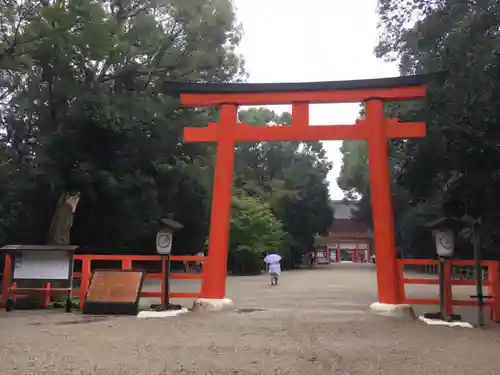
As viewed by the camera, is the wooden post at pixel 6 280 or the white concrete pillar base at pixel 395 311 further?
the wooden post at pixel 6 280

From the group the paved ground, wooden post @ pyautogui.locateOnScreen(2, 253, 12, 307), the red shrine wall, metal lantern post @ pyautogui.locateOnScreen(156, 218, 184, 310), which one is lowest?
the paved ground

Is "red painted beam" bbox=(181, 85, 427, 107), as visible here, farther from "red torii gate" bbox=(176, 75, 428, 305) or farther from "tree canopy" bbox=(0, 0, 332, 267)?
"tree canopy" bbox=(0, 0, 332, 267)

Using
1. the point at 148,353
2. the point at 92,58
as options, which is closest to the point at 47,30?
the point at 92,58

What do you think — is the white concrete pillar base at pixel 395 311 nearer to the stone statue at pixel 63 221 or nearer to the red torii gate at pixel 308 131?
the red torii gate at pixel 308 131

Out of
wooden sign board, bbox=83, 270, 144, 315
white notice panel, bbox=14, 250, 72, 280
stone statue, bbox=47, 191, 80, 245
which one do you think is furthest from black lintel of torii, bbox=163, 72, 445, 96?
stone statue, bbox=47, 191, 80, 245

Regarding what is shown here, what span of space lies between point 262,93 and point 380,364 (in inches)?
278

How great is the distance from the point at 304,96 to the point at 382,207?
Answer: 294 centimetres

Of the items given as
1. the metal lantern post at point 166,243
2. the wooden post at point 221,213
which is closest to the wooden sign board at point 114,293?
the metal lantern post at point 166,243

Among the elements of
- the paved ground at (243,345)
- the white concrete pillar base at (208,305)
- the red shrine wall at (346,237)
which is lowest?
the paved ground at (243,345)

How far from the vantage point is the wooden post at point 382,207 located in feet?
34.6

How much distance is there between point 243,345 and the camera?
23.4 ft

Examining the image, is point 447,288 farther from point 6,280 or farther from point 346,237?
point 346,237

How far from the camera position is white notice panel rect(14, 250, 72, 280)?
10.7m

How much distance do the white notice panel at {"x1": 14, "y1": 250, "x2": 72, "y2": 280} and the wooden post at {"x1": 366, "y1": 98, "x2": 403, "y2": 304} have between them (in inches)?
252
